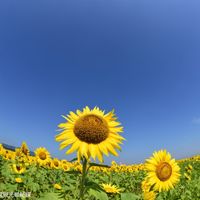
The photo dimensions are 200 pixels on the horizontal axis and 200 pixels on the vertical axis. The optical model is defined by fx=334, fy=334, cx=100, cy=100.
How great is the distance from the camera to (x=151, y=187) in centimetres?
635

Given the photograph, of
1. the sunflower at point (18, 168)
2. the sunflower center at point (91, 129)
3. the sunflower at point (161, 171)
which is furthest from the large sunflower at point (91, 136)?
the sunflower at point (18, 168)

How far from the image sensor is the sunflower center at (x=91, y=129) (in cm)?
369

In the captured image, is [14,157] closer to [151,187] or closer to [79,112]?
[151,187]

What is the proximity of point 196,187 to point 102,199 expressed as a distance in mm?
8803

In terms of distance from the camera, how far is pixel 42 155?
10977 mm

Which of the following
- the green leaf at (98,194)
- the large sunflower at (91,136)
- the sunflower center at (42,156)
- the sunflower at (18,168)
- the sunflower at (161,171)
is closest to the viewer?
the green leaf at (98,194)

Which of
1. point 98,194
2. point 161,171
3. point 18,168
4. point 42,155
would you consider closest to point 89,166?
point 98,194

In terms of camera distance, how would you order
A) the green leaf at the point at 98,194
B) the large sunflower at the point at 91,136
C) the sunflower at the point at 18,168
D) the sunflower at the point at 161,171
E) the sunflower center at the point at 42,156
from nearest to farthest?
the green leaf at the point at 98,194 < the large sunflower at the point at 91,136 < the sunflower at the point at 161,171 < the sunflower at the point at 18,168 < the sunflower center at the point at 42,156

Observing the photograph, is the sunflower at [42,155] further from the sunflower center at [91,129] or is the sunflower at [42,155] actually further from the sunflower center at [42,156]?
the sunflower center at [91,129]

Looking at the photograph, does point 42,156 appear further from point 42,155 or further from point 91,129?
point 91,129

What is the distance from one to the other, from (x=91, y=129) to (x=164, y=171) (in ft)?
10.4

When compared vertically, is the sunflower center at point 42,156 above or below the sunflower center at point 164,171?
above

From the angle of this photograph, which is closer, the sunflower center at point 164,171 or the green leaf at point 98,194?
the green leaf at point 98,194

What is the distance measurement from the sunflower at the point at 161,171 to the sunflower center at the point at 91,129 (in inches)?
113
